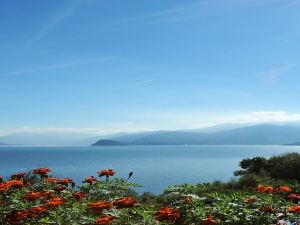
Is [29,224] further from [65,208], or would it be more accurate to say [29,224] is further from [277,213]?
[277,213]

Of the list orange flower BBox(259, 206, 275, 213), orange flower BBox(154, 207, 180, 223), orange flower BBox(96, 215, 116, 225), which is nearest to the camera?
orange flower BBox(96, 215, 116, 225)

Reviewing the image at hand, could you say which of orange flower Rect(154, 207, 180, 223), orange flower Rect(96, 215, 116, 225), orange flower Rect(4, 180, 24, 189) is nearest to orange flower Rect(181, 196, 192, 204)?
orange flower Rect(154, 207, 180, 223)

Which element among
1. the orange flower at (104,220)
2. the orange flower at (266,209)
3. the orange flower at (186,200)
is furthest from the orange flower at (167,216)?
the orange flower at (266,209)

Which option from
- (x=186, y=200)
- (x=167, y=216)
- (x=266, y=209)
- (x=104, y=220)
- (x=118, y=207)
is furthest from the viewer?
(x=186, y=200)

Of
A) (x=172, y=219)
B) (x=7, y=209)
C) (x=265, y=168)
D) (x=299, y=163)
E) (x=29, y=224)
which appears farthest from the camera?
(x=265, y=168)

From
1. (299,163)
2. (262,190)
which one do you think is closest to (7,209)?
(262,190)

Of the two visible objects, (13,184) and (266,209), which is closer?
(266,209)

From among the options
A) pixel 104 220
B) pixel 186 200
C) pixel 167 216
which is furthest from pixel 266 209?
pixel 104 220

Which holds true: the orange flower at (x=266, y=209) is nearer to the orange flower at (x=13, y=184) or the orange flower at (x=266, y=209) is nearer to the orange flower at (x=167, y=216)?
the orange flower at (x=167, y=216)

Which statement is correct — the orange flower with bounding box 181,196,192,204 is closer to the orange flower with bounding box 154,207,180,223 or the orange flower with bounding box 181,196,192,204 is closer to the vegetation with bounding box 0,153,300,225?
the vegetation with bounding box 0,153,300,225

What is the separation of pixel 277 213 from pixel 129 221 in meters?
2.54

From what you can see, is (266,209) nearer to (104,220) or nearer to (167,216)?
(167,216)

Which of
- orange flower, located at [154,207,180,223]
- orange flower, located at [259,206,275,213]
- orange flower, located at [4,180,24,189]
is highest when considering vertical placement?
orange flower, located at [4,180,24,189]

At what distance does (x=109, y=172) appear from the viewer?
8180 mm
